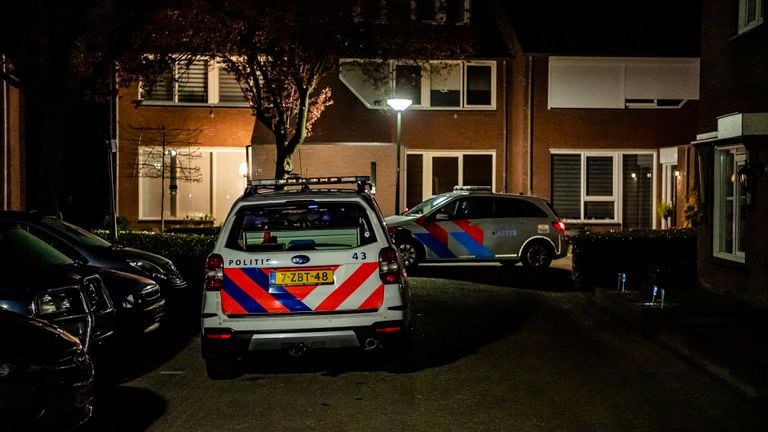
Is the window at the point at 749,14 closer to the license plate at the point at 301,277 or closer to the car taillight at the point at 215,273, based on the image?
the license plate at the point at 301,277

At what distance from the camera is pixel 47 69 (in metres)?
16.1

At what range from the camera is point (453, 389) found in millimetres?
8797

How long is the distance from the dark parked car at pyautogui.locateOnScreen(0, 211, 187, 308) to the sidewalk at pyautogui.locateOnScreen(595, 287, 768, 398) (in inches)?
237

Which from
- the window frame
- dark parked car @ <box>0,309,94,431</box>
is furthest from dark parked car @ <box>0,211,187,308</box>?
the window frame

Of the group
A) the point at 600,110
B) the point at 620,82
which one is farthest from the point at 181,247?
the point at 620,82

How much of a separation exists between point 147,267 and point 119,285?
1.87 metres

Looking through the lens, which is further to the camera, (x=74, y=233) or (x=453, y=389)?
(x=74, y=233)

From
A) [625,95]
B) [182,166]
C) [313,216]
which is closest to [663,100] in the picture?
[625,95]

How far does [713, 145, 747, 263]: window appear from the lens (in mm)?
14922

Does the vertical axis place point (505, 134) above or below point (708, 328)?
above

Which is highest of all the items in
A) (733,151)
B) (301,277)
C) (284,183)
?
(733,151)

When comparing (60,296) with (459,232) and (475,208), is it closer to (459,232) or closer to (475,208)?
(459,232)

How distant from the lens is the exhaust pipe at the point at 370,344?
8.72m

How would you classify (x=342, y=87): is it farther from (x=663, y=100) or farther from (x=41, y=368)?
(x=41, y=368)
